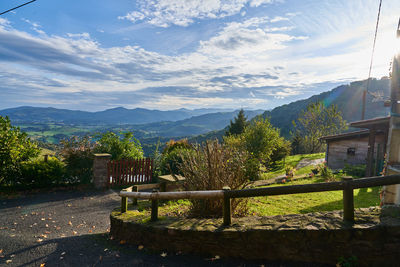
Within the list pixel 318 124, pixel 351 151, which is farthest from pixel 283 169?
pixel 318 124

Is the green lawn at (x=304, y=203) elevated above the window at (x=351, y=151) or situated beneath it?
situated beneath

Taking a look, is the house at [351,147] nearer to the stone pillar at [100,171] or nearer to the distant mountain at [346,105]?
the stone pillar at [100,171]

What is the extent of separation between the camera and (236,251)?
12.1ft

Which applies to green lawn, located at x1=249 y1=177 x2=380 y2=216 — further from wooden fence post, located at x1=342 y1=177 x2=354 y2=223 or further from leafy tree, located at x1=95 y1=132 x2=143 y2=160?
leafy tree, located at x1=95 y1=132 x2=143 y2=160

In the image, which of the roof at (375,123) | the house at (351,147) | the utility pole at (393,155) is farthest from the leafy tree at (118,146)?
the house at (351,147)

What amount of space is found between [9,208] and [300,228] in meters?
8.71

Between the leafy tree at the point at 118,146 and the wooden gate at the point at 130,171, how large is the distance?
2.66 feet

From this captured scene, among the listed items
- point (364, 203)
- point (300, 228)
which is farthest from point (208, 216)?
point (364, 203)

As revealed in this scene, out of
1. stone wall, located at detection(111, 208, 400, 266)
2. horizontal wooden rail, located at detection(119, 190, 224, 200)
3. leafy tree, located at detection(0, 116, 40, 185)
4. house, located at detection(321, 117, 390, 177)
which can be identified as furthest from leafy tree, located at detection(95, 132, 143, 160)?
house, located at detection(321, 117, 390, 177)

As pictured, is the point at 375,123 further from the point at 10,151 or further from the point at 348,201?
the point at 10,151

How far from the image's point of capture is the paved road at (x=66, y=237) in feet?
13.2

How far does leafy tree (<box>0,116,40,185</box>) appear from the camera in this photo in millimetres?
8930

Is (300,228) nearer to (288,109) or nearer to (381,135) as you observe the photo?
(381,135)

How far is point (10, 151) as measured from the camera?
29.3ft
